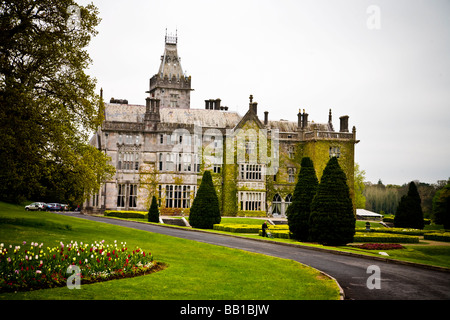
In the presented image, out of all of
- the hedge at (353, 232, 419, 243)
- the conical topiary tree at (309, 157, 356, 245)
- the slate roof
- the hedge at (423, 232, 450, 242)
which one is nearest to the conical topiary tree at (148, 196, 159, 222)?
the slate roof

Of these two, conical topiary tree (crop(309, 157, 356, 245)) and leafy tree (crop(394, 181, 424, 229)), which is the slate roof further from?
conical topiary tree (crop(309, 157, 356, 245))

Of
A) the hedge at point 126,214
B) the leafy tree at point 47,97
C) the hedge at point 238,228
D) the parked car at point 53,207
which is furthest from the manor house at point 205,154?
the leafy tree at point 47,97

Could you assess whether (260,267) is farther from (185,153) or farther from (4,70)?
(185,153)

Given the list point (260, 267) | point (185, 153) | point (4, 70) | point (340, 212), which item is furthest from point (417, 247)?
point (185, 153)

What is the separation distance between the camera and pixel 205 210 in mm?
Answer: 39156

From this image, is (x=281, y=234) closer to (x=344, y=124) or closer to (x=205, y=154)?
(x=205, y=154)

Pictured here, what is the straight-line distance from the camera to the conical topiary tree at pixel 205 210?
39.0 m

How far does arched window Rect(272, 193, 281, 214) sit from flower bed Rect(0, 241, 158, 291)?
1764 inches

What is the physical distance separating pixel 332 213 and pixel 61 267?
17682mm

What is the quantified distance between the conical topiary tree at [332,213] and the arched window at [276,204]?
104 ft

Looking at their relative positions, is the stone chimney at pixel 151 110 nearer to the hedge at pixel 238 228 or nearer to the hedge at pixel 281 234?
the hedge at pixel 238 228

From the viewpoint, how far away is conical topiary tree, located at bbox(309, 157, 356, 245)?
26891 mm

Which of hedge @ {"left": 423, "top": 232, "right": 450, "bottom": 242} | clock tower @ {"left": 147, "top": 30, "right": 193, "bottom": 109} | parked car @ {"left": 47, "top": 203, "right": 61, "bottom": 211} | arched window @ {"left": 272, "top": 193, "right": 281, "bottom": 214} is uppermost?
clock tower @ {"left": 147, "top": 30, "right": 193, "bottom": 109}
